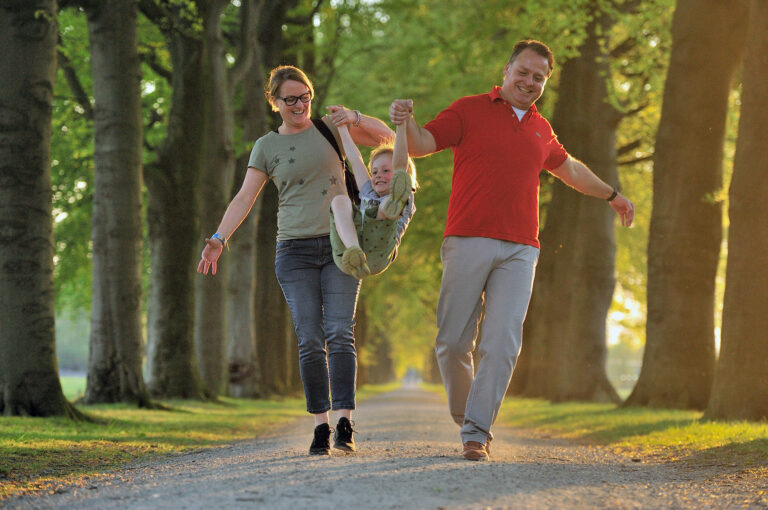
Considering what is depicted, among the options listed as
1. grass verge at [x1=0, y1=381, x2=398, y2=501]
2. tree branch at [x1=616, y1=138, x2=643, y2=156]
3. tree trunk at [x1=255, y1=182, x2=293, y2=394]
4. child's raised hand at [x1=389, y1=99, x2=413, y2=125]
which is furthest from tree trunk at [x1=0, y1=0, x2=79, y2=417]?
tree branch at [x1=616, y1=138, x2=643, y2=156]

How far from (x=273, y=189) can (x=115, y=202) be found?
30.7 feet

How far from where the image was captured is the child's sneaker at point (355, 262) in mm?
5926

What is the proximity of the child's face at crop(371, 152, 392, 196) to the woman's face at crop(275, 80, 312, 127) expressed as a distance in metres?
0.58

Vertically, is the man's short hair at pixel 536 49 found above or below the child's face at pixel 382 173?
above

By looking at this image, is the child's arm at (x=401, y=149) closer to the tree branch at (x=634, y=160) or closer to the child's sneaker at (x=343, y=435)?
the child's sneaker at (x=343, y=435)

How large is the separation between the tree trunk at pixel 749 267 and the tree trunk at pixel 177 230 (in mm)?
8766

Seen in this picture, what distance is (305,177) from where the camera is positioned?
21.4 ft

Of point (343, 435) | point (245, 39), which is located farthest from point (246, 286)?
point (343, 435)

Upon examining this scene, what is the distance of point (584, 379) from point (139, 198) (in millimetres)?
10219

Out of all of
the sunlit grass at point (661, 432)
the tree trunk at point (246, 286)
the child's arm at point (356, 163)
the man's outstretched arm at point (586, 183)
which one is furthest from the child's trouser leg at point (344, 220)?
the tree trunk at point (246, 286)

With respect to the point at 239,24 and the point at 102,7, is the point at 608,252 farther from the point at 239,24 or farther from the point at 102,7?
the point at 102,7

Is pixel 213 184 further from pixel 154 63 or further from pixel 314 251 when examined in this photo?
pixel 314 251

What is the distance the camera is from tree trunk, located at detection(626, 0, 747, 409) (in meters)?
14.0

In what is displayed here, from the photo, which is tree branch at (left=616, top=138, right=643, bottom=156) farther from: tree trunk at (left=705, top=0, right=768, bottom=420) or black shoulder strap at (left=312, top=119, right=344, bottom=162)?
black shoulder strap at (left=312, top=119, right=344, bottom=162)
